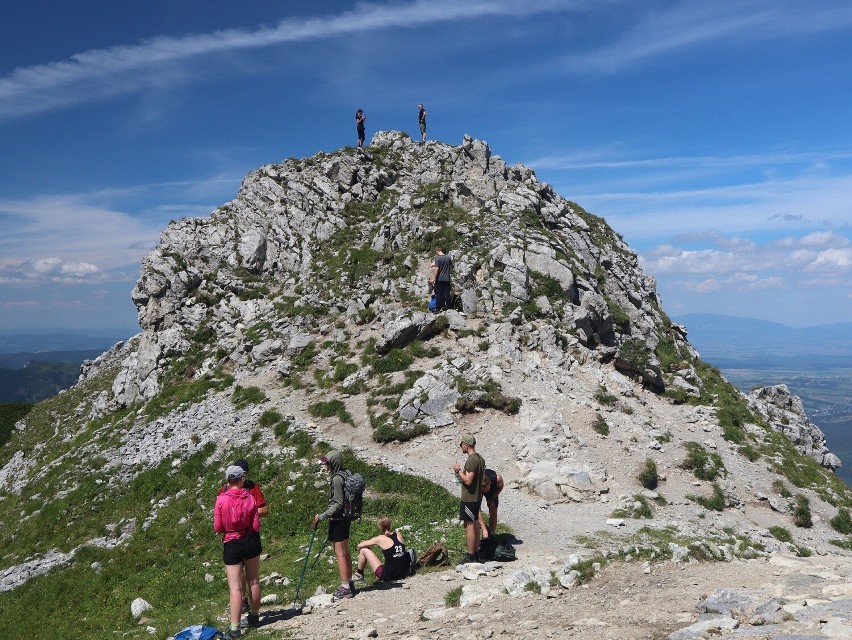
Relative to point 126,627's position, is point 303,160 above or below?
above

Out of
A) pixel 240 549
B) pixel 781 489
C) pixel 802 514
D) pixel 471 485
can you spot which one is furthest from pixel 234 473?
pixel 781 489

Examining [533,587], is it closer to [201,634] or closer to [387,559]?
[387,559]

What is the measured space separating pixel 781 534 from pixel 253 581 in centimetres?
1911

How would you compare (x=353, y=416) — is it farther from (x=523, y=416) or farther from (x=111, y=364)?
(x=111, y=364)

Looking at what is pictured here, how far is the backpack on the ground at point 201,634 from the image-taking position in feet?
32.5

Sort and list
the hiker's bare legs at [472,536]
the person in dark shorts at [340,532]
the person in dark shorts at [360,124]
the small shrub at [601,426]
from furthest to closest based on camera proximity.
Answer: the person in dark shorts at [360,124] → the small shrub at [601,426] → the hiker's bare legs at [472,536] → the person in dark shorts at [340,532]

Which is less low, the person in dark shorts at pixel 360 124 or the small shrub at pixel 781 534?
the person in dark shorts at pixel 360 124

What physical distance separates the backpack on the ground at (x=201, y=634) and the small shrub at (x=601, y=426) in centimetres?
1825

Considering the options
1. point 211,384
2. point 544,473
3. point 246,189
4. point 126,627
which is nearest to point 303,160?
point 246,189

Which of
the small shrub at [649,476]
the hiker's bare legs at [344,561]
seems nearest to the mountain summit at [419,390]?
the small shrub at [649,476]

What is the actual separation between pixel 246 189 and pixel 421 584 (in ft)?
135

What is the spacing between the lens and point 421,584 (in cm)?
1230

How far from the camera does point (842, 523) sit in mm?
20875

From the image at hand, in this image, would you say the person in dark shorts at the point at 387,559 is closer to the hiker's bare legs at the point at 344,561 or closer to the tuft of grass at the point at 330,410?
the hiker's bare legs at the point at 344,561
